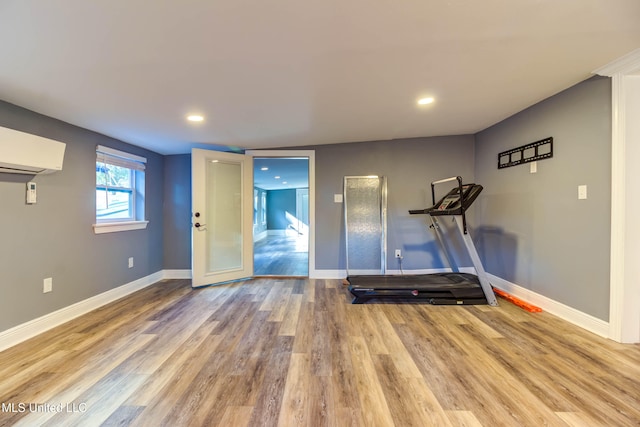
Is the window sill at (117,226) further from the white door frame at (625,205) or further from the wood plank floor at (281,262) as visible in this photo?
the white door frame at (625,205)

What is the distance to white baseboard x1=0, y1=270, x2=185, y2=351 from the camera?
2.03 meters

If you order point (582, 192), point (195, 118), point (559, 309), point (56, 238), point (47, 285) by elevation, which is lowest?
point (559, 309)

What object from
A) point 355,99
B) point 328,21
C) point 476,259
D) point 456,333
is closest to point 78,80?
point 328,21

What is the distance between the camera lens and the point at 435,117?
2867mm

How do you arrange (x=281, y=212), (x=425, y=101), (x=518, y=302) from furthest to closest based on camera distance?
(x=281, y=212) < (x=518, y=302) < (x=425, y=101)

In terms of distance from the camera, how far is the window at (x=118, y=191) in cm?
297

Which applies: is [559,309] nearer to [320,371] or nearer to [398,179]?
[398,179]

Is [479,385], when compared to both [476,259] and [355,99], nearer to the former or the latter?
[476,259]

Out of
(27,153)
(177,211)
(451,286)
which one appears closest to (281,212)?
(177,211)

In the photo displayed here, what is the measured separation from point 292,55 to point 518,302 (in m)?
3.26

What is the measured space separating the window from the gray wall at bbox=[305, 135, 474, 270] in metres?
2.52

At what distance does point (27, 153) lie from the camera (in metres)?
2.00

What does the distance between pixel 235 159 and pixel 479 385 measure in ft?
12.1

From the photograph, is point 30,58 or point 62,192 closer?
point 30,58
